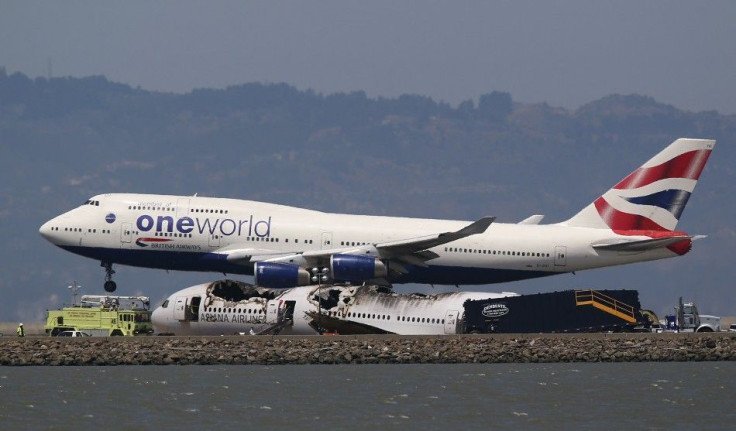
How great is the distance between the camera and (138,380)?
76812mm

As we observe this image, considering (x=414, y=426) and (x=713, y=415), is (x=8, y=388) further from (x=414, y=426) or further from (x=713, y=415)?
(x=713, y=415)

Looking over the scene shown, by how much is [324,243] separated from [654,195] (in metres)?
20.7

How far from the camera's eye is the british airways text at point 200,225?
96.2 meters

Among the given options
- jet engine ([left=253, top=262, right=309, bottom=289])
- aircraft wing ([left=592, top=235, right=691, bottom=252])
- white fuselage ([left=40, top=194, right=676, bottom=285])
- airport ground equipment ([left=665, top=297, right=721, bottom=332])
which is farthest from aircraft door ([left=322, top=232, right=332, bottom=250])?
airport ground equipment ([left=665, top=297, right=721, bottom=332])

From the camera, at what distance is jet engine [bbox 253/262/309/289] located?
308ft

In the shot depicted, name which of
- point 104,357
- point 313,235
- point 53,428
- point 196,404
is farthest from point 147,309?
point 53,428

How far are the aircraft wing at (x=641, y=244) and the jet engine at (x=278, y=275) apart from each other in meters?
17.7

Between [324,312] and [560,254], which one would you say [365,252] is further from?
[560,254]

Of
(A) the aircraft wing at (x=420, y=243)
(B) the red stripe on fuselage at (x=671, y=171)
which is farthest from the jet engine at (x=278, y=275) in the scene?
(B) the red stripe on fuselage at (x=671, y=171)

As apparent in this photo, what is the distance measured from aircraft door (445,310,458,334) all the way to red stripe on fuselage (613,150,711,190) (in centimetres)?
1925

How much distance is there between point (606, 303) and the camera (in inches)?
3452

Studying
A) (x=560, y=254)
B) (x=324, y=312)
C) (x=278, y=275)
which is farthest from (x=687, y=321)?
(x=324, y=312)

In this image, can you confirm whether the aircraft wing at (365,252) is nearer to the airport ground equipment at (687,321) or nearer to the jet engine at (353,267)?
the jet engine at (353,267)

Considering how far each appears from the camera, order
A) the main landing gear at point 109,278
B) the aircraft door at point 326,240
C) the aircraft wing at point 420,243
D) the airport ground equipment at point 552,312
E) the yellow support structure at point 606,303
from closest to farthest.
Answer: the airport ground equipment at point 552,312
the yellow support structure at point 606,303
the aircraft wing at point 420,243
the aircraft door at point 326,240
the main landing gear at point 109,278
